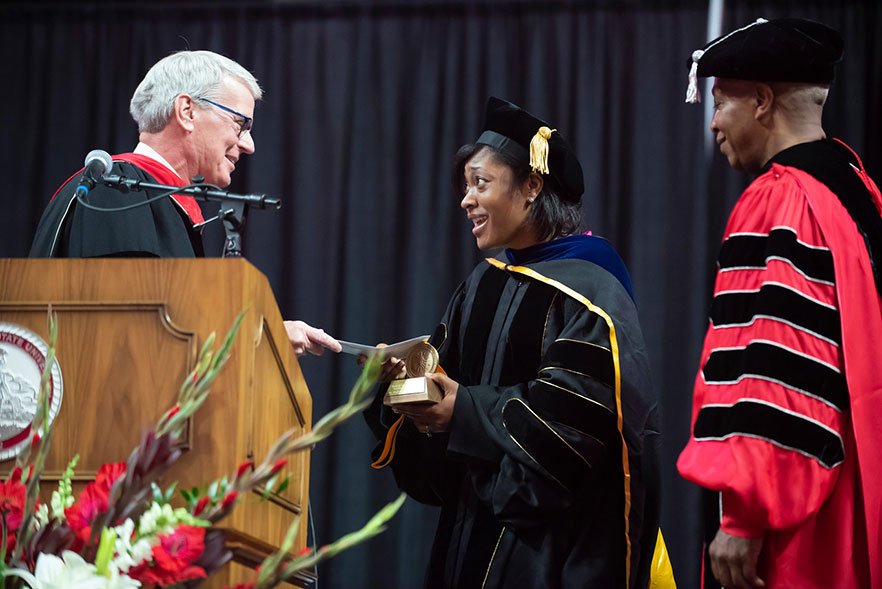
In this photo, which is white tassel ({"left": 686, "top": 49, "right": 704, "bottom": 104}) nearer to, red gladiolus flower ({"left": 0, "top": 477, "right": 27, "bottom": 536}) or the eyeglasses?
the eyeglasses

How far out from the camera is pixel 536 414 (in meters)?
2.50

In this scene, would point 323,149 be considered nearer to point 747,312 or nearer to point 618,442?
Result: point 618,442

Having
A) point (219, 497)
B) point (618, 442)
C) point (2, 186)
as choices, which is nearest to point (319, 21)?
point (2, 186)

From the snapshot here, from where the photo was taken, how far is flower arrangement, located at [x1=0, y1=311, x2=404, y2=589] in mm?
1006

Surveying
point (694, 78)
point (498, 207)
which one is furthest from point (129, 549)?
point (498, 207)

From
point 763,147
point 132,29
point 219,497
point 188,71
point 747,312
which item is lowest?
point 219,497

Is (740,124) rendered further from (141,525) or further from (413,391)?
(141,525)

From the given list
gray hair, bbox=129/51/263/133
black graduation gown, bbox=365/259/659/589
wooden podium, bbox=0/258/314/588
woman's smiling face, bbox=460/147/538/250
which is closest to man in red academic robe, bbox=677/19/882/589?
black graduation gown, bbox=365/259/659/589

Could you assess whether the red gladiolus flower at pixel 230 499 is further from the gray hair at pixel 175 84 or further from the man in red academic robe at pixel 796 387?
the gray hair at pixel 175 84

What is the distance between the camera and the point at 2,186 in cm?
525

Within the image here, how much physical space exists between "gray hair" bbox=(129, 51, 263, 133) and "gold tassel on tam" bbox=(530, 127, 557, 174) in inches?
41.0

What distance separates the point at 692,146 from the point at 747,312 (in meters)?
3.14

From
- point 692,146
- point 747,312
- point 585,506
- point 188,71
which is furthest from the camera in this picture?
point 692,146

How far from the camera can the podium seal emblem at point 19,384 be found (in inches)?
61.5
